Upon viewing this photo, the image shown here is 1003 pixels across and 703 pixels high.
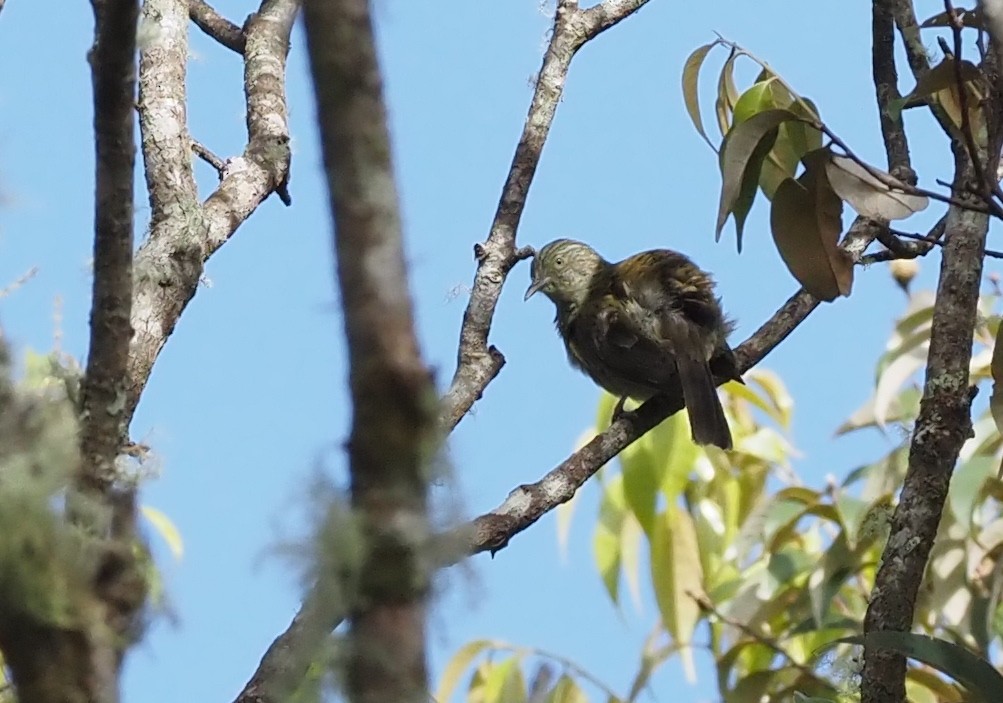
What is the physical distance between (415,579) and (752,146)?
7.03 ft

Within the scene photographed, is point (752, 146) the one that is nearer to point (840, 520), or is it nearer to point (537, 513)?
point (537, 513)

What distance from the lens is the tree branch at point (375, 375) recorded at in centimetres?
125

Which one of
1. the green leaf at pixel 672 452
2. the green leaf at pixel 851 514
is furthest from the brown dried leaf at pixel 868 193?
the green leaf at pixel 672 452

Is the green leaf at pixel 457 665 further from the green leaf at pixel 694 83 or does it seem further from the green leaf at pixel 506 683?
the green leaf at pixel 694 83

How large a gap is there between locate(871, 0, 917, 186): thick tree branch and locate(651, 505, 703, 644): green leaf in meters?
1.65

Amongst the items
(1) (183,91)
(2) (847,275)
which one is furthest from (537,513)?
(1) (183,91)

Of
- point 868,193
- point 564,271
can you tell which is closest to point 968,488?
point 868,193

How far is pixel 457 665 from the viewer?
539 cm

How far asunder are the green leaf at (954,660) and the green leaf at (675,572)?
8.66 feet

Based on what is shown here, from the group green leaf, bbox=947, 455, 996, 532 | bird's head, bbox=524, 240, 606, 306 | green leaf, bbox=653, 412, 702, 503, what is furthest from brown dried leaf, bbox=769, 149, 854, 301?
bird's head, bbox=524, 240, 606, 306

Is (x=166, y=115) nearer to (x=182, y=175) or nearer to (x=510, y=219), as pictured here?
(x=182, y=175)

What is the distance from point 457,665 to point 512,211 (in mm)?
1999

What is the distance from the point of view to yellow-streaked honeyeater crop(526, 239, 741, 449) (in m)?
5.08

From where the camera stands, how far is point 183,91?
4.02m
